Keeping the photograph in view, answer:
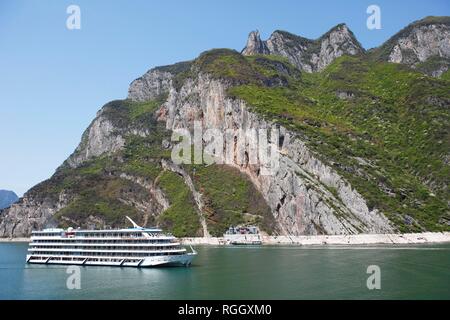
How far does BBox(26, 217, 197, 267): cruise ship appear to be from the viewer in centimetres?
8319

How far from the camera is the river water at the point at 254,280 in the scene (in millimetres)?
58156

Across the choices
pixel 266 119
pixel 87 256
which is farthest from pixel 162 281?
pixel 266 119

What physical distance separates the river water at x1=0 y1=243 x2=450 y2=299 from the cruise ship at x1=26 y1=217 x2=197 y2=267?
2.45 m

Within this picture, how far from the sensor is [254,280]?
68.2m

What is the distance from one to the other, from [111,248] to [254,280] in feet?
99.5

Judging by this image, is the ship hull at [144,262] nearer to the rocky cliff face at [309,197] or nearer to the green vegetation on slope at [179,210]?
the rocky cliff face at [309,197]

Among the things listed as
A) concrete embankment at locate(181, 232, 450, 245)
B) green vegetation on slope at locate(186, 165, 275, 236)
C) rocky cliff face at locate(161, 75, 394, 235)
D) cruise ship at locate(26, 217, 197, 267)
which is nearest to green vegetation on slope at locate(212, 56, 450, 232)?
concrete embankment at locate(181, 232, 450, 245)

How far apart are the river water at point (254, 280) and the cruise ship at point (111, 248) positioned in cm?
245

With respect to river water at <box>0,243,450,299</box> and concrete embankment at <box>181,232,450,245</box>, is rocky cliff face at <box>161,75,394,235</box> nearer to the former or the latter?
concrete embankment at <box>181,232,450,245</box>

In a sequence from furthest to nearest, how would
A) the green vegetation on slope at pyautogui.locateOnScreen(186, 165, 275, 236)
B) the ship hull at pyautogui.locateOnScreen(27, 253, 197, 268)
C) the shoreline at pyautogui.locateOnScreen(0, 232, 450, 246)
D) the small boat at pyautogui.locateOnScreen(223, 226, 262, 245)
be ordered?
the green vegetation on slope at pyautogui.locateOnScreen(186, 165, 275, 236), the small boat at pyautogui.locateOnScreen(223, 226, 262, 245), the shoreline at pyautogui.locateOnScreen(0, 232, 450, 246), the ship hull at pyautogui.locateOnScreen(27, 253, 197, 268)

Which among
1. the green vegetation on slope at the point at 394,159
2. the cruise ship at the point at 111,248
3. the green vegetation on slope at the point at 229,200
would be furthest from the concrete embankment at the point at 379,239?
the cruise ship at the point at 111,248

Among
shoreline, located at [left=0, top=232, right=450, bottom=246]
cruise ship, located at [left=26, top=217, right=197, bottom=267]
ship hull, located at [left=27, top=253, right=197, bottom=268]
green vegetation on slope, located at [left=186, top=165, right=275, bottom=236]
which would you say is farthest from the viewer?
green vegetation on slope, located at [left=186, top=165, right=275, bottom=236]

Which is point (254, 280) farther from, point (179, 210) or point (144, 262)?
point (179, 210)
